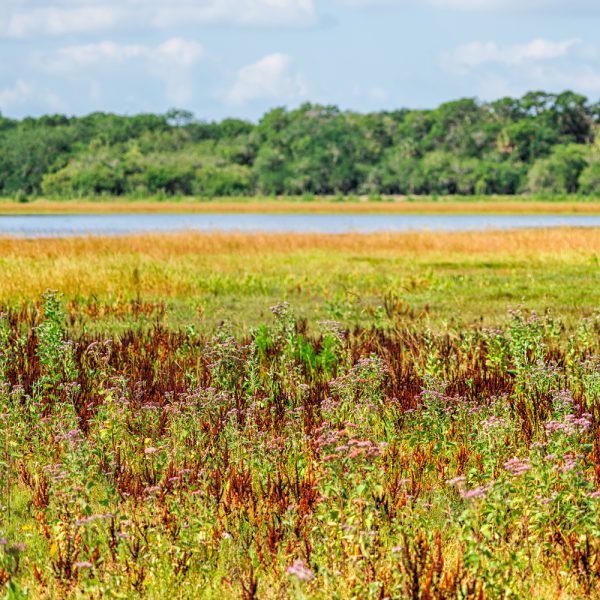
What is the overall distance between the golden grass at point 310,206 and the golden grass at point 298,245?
193 ft

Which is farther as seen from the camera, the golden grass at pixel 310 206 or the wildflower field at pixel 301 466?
the golden grass at pixel 310 206

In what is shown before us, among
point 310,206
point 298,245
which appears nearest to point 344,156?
point 310,206

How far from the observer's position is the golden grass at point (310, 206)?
9462 cm

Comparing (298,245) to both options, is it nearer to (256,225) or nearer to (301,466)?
(301,466)

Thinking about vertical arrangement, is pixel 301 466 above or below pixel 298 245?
above

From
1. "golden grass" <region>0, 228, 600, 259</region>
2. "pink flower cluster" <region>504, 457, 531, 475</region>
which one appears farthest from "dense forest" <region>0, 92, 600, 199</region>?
"pink flower cluster" <region>504, 457, 531, 475</region>

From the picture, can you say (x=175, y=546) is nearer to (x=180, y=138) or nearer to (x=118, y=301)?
(x=118, y=301)

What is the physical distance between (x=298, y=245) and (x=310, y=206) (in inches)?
2880

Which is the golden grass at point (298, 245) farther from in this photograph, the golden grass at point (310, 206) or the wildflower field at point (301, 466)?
the golden grass at point (310, 206)

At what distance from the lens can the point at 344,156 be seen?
125 meters

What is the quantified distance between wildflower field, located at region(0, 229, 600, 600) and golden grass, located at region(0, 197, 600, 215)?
268 ft

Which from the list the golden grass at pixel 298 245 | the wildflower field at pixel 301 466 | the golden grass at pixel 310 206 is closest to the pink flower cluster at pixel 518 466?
the wildflower field at pixel 301 466

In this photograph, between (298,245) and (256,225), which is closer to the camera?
(298,245)

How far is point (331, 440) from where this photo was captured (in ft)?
18.1
